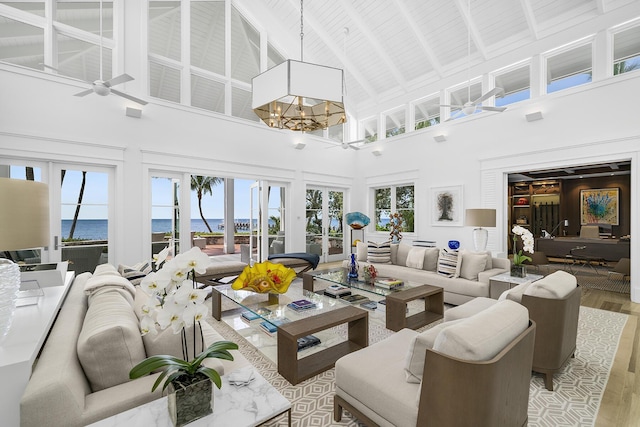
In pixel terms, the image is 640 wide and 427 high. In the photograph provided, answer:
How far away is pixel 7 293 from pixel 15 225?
0.29 m

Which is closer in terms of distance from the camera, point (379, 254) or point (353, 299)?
point (353, 299)

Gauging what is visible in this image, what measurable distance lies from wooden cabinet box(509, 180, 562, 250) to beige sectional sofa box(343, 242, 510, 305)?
569 cm

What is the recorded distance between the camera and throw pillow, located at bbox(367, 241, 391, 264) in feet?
17.6

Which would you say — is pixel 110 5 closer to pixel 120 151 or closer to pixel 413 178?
pixel 120 151

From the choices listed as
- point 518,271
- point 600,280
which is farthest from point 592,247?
point 518,271

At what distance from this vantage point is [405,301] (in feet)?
10.5

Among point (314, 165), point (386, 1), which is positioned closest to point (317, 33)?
point (386, 1)

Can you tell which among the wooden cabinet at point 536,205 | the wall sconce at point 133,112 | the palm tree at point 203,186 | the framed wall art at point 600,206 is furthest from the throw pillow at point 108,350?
the framed wall art at point 600,206

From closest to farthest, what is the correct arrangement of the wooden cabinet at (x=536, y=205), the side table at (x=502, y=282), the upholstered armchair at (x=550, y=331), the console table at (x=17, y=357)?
the console table at (x=17, y=357) < the upholstered armchair at (x=550, y=331) < the side table at (x=502, y=282) < the wooden cabinet at (x=536, y=205)

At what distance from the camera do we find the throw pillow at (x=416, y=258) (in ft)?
16.2

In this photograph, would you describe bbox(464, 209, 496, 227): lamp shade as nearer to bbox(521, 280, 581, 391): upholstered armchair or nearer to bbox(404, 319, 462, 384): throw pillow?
bbox(521, 280, 581, 391): upholstered armchair

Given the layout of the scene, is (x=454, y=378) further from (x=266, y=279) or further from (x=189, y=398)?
(x=266, y=279)

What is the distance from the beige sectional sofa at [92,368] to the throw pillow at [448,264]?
3.49 metres

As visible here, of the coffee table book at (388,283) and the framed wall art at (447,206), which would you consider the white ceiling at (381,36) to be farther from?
the coffee table book at (388,283)
